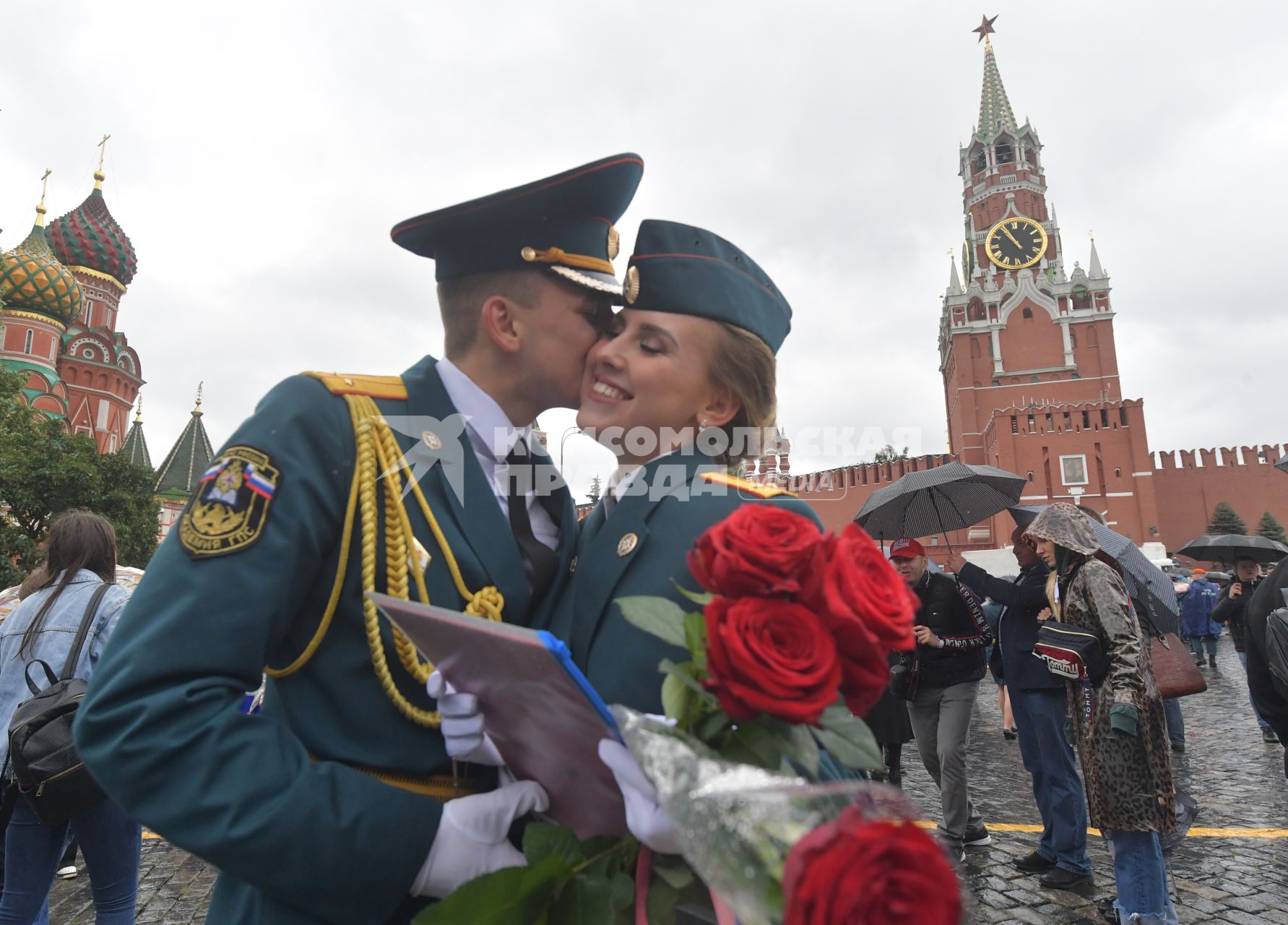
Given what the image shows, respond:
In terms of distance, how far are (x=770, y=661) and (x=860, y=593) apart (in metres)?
0.17

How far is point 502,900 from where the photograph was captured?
108cm

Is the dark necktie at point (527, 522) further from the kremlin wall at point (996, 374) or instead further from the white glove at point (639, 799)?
the kremlin wall at point (996, 374)

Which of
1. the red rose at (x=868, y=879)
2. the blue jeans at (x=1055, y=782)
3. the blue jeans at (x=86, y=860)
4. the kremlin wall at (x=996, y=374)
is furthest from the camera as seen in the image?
the kremlin wall at (x=996, y=374)

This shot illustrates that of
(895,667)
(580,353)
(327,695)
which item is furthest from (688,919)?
(895,667)

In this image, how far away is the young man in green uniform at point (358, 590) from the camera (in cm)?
113

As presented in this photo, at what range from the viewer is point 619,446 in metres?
1.96

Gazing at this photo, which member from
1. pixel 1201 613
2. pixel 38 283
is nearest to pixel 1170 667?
pixel 1201 613

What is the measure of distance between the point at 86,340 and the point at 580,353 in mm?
→ 47191

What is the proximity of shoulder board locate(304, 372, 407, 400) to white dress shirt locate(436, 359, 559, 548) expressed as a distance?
0.12 m

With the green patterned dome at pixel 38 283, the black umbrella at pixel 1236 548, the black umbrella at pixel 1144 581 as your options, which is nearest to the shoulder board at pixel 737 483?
the black umbrella at pixel 1144 581

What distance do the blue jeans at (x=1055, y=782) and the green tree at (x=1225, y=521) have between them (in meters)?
43.6

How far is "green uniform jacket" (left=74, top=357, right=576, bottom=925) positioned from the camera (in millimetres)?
1117

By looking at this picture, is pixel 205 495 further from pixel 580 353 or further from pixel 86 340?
pixel 86 340

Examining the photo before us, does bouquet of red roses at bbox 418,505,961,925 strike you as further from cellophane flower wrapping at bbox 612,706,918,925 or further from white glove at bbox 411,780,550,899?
white glove at bbox 411,780,550,899
